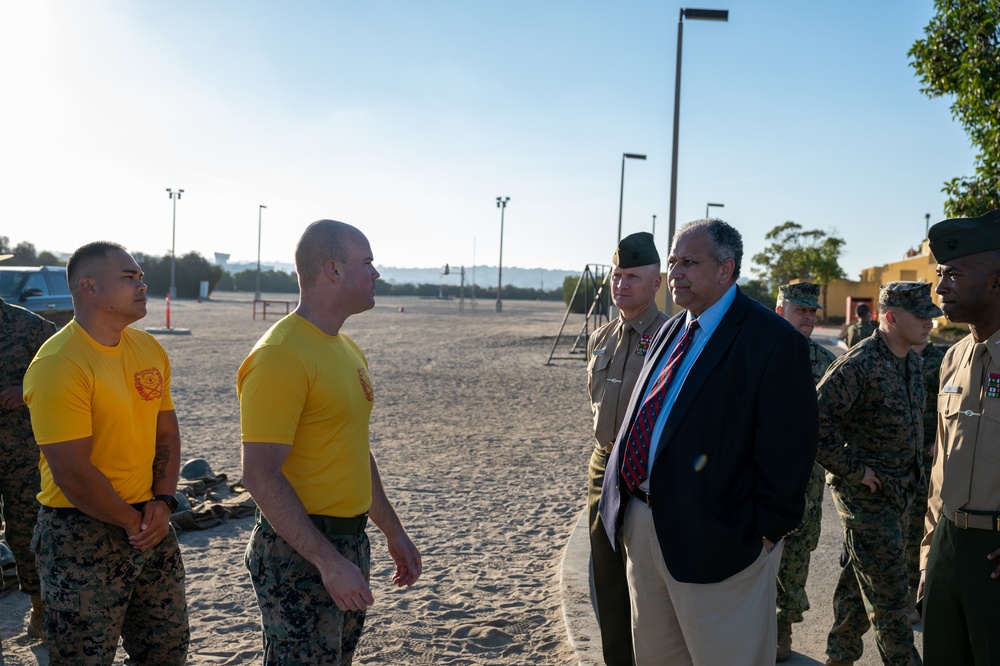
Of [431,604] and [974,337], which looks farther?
[431,604]

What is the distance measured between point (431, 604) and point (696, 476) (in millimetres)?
3074

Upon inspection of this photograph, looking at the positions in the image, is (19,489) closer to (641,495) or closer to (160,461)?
(160,461)

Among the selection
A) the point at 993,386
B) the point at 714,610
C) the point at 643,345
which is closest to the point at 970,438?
the point at 993,386

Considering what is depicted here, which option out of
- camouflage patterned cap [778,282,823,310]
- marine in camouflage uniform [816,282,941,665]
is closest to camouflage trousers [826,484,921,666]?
marine in camouflage uniform [816,282,941,665]

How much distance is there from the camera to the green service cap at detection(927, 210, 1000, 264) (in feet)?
9.35

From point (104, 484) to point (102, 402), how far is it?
0.32 meters

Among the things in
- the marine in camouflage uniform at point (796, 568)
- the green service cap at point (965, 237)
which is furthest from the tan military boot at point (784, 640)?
the green service cap at point (965, 237)

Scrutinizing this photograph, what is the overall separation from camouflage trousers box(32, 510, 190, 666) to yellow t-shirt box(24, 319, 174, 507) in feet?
0.52

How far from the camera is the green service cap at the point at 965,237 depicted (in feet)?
9.35

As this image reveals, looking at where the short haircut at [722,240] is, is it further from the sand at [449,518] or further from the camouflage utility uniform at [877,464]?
the sand at [449,518]

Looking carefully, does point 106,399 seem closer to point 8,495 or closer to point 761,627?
point 8,495

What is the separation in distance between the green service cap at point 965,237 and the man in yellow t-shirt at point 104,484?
3.12 metres

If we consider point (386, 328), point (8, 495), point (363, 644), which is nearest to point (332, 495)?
point (363, 644)

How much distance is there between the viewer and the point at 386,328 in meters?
33.7
